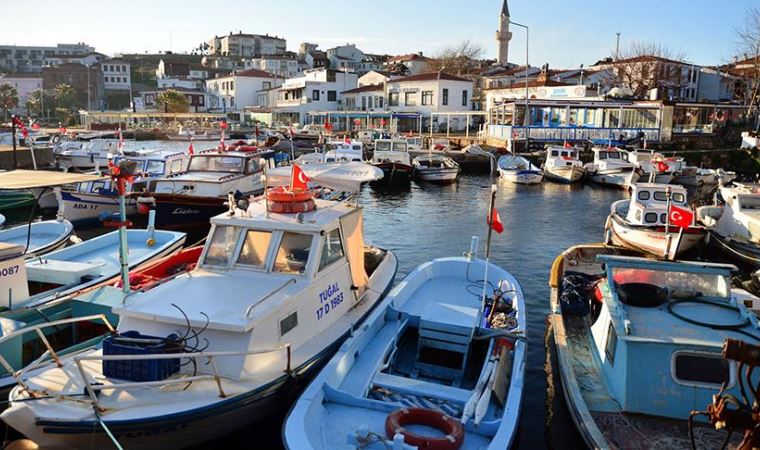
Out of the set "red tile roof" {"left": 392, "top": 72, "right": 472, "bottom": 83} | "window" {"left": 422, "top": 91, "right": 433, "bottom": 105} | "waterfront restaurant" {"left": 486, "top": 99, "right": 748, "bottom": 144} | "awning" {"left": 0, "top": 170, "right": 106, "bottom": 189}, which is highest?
"red tile roof" {"left": 392, "top": 72, "right": 472, "bottom": 83}

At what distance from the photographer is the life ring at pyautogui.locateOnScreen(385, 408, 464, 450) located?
660 centimetres

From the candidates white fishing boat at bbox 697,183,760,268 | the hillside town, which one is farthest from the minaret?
white fishing boat at bbox 697,183,760,268

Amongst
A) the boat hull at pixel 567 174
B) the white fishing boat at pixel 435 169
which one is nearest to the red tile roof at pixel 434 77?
the white fishing boat at pixel 435 169

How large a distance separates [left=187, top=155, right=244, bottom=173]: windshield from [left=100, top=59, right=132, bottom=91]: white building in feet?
320

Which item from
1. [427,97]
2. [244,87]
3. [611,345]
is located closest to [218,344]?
[611,345]

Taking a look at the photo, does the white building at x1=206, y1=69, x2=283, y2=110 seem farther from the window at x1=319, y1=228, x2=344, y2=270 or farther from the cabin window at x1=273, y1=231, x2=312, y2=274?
the cabin window at x1=273, y1=231, x2=312, y2=274

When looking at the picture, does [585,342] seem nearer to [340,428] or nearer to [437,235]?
[340,428]

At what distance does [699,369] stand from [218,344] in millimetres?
6483

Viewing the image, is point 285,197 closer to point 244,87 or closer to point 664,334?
point 664,334

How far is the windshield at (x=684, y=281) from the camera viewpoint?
9422 mm

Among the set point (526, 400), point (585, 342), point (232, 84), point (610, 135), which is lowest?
point (526, 400)

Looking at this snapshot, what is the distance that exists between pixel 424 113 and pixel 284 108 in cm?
2111

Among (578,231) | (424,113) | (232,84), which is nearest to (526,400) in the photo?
(578,231)

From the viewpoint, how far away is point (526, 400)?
10734 mm
